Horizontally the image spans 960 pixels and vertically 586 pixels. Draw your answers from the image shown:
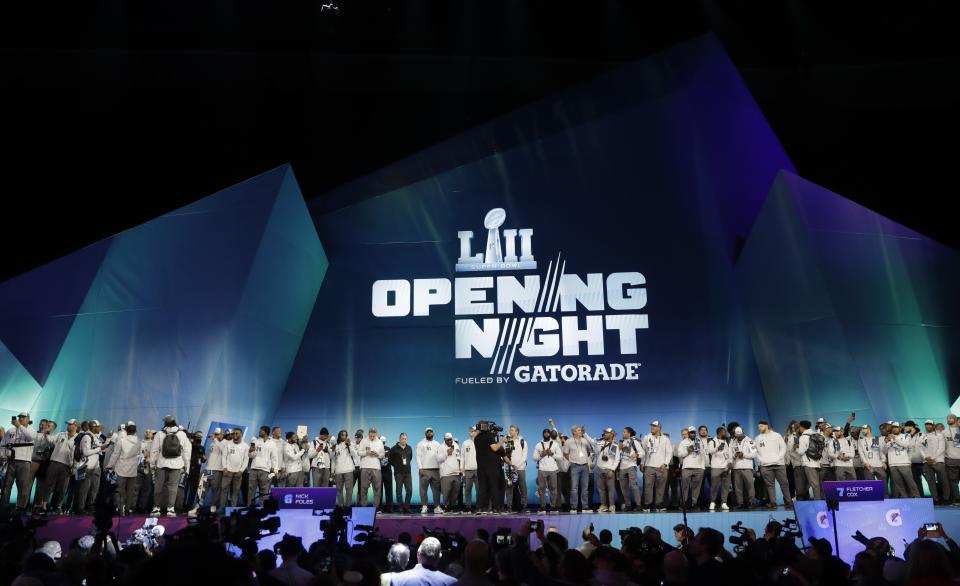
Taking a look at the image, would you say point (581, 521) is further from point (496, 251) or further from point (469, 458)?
point (496, 251)

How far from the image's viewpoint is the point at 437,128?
1961 cm

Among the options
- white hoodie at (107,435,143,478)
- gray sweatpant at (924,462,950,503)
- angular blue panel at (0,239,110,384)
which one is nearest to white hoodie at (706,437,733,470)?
gray sweatpant at (924,462,950,503)

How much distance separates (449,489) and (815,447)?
21.9 feet

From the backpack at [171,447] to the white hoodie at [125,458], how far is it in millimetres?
555

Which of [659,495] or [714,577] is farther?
[659,495]

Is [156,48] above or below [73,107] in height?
above

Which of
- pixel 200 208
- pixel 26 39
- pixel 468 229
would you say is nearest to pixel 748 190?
pixel 468 229

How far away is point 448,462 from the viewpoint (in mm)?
14492

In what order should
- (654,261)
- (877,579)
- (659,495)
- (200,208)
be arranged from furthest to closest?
(654,261), (200,208), (659,495), (877,579)

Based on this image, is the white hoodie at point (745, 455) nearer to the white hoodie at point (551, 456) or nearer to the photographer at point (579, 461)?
the photographer at point (579, 461)

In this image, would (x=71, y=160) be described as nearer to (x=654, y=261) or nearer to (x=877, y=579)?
(x=654, y=261)

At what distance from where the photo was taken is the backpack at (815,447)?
13727 millimetres

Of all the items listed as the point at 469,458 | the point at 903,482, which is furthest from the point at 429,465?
the point at 903,482

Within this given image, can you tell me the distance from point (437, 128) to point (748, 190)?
25.4 feet
